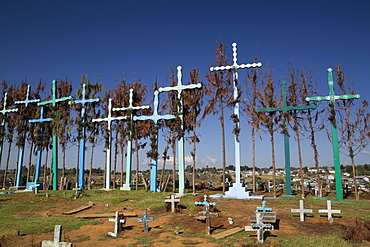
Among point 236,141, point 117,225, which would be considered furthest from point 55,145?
point 117,225

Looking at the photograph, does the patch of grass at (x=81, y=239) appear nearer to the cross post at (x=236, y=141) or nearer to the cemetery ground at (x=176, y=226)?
the cemetery ground at (x=176, y=226)

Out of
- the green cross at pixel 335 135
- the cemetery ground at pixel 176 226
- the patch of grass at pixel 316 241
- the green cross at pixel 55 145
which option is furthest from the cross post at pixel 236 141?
the green cross at pixel 55 145

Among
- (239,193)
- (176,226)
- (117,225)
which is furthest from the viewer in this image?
(239,193)

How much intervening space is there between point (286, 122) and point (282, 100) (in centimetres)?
147

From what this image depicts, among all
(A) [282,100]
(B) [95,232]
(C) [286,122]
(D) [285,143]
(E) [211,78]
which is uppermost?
(E) [211,78]

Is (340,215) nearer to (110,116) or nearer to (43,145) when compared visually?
(110,116)

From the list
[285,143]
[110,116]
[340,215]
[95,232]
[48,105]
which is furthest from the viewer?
[48,105]

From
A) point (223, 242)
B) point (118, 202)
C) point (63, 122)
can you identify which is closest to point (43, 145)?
point (63, 122)

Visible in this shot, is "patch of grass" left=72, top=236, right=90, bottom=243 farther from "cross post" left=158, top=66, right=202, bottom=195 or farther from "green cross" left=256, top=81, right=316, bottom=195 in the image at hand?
"green cross" left=256, top=81, right=316, bottom=195

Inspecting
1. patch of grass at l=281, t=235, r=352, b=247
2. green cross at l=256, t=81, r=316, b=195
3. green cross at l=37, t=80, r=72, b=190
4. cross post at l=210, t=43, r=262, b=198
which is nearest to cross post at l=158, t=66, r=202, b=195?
cross post at l=210, t=43, r=262, b=198

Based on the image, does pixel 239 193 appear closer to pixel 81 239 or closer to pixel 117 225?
pixel 117 225

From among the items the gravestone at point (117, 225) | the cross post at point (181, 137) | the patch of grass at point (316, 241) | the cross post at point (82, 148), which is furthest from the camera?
the cross post at point (82, 148)

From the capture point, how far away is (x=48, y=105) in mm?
25531

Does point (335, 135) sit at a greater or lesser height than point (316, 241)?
greater
